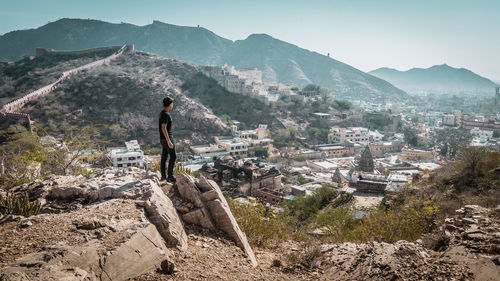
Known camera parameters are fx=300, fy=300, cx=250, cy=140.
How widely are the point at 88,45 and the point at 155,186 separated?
173 metres

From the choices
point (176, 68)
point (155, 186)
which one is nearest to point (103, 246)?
point (155, 186)

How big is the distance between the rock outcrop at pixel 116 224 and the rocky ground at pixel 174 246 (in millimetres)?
14

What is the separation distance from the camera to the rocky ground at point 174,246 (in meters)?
3.83

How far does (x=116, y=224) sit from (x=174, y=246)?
97cm

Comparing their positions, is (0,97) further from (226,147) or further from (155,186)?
(155,186)

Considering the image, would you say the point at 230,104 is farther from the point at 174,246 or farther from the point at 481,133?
the point at 174,246

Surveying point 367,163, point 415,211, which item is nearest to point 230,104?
point 367,163

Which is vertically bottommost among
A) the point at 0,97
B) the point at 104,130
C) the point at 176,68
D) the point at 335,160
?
the point at 335,160

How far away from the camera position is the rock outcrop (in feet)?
11.9

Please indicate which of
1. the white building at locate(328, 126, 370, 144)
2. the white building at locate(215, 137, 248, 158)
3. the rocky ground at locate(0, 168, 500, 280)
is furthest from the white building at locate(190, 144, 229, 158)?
the rocky ground at locate(0, 168, 500, 280)

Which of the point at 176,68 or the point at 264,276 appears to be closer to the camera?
the point at 264,276

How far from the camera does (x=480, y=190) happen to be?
32.6ft

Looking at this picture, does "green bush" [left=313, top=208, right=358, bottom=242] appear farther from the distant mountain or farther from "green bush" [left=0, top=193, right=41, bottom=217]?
the distant mountain

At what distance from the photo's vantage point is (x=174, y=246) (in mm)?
4871
